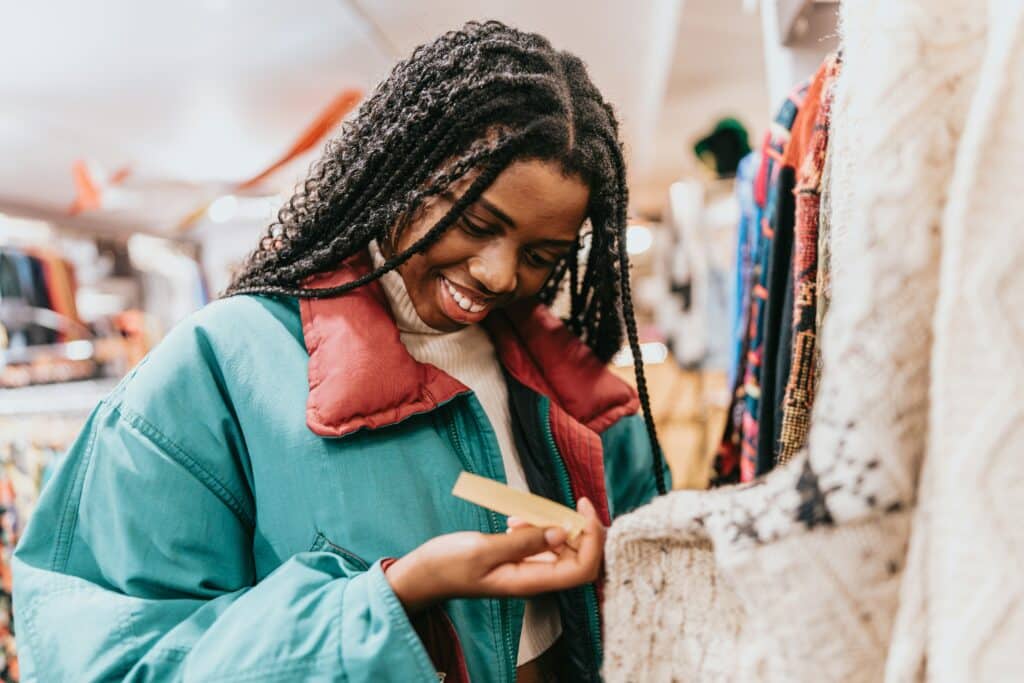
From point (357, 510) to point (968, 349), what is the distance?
501 mm

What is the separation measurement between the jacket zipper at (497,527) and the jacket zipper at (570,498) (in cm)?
11

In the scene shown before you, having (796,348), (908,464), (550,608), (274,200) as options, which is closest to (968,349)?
(908,464)

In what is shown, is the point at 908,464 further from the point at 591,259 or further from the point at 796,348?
the point at 591,259

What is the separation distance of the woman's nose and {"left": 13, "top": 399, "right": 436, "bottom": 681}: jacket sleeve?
30 centimetres

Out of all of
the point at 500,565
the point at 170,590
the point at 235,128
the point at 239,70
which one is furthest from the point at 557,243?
the point at 235,128

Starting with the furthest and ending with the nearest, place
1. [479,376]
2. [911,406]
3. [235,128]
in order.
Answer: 1. [235,128]
2. [479,376]
3. [911,406]

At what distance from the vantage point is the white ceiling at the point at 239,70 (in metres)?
2.35

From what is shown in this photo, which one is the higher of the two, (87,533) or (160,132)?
(160,132)

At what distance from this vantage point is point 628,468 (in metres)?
0.98

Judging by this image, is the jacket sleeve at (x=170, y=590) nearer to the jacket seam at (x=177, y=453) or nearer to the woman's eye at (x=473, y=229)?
the jacket seam at (x=177, y=453)

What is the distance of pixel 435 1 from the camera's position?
3.10 feet

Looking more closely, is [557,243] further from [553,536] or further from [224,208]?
[224,208]

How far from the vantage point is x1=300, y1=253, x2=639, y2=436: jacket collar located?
0.65 meters

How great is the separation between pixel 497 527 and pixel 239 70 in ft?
9.09
